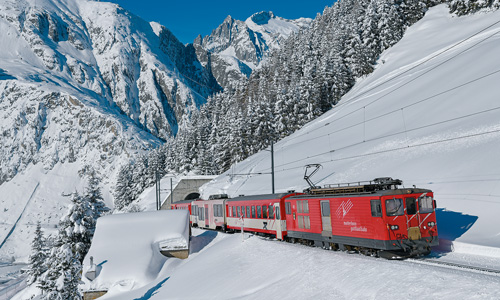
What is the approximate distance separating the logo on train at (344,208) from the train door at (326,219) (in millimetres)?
920

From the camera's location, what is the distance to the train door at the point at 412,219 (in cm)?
1580

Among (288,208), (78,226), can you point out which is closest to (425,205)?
(288,208)

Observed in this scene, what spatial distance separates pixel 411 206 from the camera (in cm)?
1609

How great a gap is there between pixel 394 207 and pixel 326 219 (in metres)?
4.32

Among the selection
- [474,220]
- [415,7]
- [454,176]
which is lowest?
[474,220]

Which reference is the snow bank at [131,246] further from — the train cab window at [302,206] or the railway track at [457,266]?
the railway track at [457,266]

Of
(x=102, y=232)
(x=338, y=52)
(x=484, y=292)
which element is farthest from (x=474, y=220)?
(x=338, y=52)

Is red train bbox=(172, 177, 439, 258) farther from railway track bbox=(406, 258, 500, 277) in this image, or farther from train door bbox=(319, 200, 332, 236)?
railway track bbox=(406, 258, 500, 277)

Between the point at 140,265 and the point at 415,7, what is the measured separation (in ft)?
261

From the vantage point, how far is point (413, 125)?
128ft

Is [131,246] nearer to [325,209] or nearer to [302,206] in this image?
[302,206]

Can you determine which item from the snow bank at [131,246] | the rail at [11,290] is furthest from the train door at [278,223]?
the rail at [11,290]

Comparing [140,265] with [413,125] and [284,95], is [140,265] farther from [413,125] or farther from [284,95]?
[284,95]

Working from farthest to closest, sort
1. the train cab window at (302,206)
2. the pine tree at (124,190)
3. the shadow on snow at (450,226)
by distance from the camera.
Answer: the pine tree at (124,190) < the train cab window at (302,206) < the shadow on snow at (450,226)
